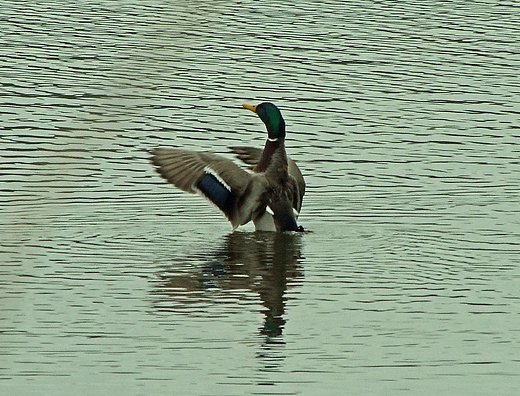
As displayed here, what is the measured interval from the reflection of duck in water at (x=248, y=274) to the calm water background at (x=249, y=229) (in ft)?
0.09

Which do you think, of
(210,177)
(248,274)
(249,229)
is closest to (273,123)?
(210,177)

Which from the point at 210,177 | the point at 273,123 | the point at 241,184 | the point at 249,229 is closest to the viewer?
the point at 210,177

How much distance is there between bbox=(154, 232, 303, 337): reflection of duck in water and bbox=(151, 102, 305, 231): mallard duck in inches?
7.1

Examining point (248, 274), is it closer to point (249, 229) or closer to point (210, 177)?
point (210, 177)

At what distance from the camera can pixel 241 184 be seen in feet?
31.6

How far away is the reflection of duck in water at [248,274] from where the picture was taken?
698cm

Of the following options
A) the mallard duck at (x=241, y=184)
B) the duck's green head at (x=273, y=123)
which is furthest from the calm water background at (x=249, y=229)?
the duck's green head at (x=273, y=123)

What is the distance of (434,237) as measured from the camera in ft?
30.9

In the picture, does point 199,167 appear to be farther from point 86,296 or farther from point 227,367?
point 227,367

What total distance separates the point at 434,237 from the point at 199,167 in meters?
2.18

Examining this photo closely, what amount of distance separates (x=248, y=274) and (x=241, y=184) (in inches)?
68.9

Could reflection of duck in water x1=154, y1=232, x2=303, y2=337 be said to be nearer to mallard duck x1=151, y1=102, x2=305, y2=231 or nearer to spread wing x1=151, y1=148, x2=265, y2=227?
mallard duck x1=151, y1=102, x2=305, y2=231

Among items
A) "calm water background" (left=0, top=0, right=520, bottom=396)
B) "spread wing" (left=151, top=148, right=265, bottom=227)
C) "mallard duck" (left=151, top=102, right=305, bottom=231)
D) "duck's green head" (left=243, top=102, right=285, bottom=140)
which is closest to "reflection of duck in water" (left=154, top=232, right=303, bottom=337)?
"calm water background" (left=0, top=0, right=520, bottom=396)

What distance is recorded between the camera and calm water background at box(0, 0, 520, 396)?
5.16 m
